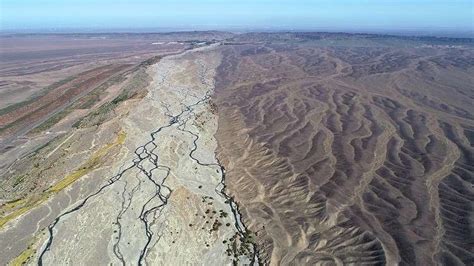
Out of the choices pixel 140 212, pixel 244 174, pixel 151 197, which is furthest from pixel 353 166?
pixel 140 212

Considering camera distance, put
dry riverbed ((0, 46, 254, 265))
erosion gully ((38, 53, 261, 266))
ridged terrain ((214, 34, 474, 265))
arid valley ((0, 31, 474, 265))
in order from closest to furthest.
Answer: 1. dry riverbed ((0, 46, 254, 265))
2. ridged terrain ((214, 34, 474, 265))
3. arid valley ((0, 31, 474, 265))
4. erosion gully ((38, 53, 261, 266))

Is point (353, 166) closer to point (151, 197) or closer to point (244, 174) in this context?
point (244, 174)

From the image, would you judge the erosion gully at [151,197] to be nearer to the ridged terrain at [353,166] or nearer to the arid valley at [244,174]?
the arid valley at [244,174]

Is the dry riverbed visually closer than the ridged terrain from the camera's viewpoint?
Yes

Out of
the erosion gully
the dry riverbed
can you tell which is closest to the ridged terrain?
the erosion gully

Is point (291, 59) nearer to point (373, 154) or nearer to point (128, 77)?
point (128, 77)

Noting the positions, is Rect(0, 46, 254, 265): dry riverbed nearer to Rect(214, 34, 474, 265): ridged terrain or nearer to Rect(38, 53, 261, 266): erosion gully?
Rect(38, 53, 261, 266): erosion gully

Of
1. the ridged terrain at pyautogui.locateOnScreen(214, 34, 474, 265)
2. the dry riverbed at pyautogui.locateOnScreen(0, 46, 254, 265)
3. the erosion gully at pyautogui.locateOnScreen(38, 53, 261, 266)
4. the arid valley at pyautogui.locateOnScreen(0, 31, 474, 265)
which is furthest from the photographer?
the erosion gully at pyautogui.locateOnScreen(38, 53, 261, 266)
